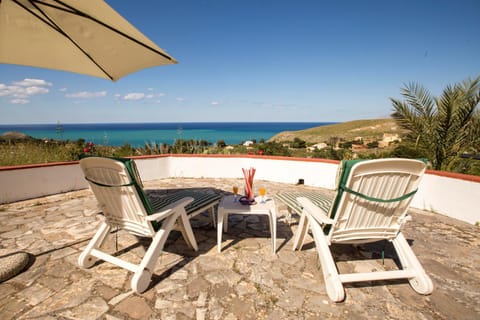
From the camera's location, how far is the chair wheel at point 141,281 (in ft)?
5.97

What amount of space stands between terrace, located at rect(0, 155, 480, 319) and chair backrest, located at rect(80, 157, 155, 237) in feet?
1.67

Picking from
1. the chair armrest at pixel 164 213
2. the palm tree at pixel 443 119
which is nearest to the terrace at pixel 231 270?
the chair armrest at pixel 164 213

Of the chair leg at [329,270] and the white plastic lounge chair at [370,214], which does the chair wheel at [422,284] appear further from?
the chair leg at [329,270]

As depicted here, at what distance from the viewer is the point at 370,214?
76.8 inches

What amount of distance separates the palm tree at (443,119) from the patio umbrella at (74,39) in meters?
5.13

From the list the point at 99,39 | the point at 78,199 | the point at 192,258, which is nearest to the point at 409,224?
the point at 192,258

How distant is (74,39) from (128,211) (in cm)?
189

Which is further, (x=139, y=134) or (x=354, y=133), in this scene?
(x=139, y=134)

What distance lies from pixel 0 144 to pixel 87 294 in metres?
6.40

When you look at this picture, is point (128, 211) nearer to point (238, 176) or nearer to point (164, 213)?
point (164, 213)

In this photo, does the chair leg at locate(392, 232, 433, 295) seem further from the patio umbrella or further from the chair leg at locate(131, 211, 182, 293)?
the patio umbrella

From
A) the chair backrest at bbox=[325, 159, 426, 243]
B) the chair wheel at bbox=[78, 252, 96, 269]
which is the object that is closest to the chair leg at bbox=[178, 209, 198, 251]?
the chair wheel at bbox=[78, 252, 96, 269]

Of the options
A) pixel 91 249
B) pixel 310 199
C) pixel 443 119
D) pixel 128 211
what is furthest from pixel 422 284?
pixel 443 119

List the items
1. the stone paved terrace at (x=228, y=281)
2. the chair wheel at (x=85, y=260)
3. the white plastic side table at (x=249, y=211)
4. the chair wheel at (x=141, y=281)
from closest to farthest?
the stone paved terrace at (x=228, y=281) → the chair wheel at (x=141, y=281) → the chair wheel at (x=85, y=260) → the white plastic side table at (x=249, y=211)
